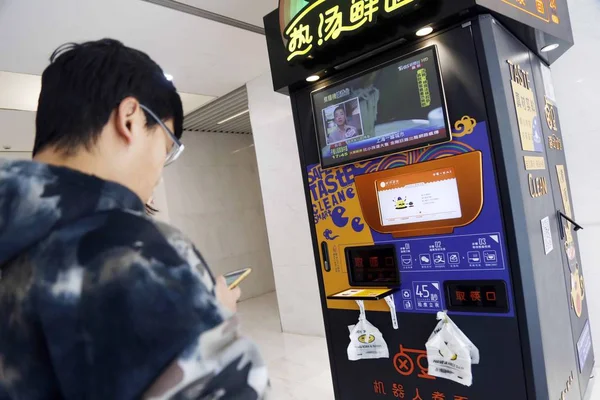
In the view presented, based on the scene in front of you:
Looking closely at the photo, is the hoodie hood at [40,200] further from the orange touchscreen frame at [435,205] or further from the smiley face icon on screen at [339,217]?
the smiley face icon on screen at [339,217]

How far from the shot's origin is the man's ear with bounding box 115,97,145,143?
29.0 inches

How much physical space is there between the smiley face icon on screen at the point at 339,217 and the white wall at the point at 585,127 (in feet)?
5.43

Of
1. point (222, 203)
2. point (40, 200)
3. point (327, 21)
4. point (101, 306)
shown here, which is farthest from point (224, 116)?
point (101, 306)

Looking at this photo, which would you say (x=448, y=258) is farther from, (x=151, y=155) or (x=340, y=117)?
(x=151, y=155)

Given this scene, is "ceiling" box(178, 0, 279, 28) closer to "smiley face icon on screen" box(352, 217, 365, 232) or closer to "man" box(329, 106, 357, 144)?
"man" box(329, 106, 357, 144)

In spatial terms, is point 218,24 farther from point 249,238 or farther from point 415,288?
point 249,238

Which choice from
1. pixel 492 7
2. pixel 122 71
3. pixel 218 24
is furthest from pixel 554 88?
pixel 122 71

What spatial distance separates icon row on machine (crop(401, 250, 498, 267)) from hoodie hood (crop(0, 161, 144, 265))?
1.50 m

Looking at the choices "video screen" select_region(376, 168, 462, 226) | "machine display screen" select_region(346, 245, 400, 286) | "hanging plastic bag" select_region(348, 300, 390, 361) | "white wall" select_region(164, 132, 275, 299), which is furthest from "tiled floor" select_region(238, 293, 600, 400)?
"white wall" select_region(164, 132, 275, 299)

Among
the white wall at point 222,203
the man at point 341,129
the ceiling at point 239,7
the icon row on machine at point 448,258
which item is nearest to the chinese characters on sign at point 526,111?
the icon row on machine at point 448,258

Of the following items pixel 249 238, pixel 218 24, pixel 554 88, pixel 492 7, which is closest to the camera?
pixel 492 7

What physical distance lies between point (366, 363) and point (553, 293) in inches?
38.0

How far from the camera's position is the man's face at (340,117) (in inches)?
81.0

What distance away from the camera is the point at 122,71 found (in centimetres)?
75
